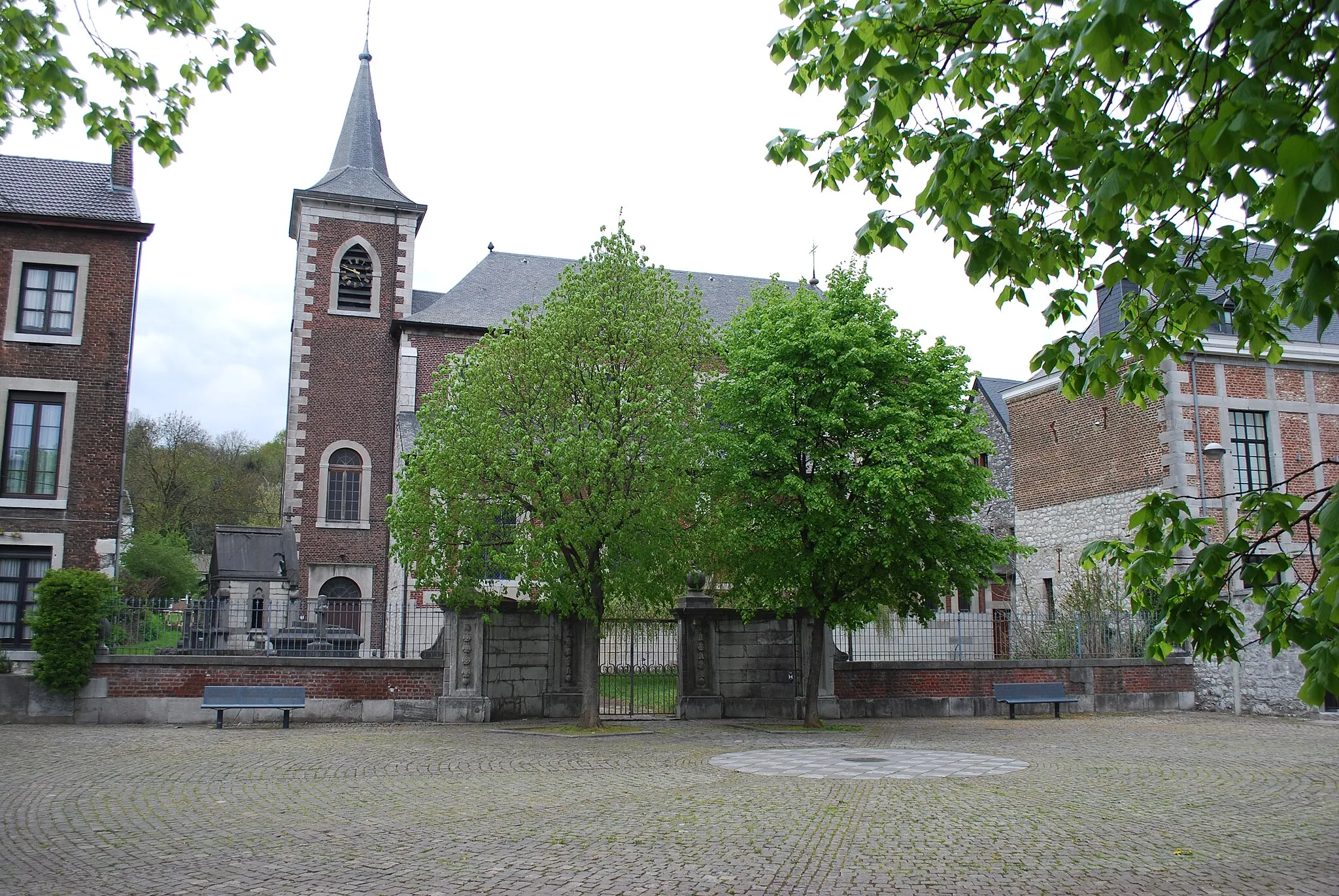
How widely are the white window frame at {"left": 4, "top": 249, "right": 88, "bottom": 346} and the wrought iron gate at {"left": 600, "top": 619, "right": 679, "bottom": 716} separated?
12.0m

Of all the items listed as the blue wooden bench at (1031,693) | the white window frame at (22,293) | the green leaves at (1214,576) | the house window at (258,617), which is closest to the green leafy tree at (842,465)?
the blue wooden bench at (1031,693)

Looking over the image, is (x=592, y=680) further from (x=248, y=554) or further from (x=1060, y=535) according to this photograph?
(x=1060, y=535)

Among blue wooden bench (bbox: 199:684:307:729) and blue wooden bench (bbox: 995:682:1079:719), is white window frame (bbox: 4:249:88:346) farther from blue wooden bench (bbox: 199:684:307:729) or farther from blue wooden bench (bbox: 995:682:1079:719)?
blue wooden bench (bbox: 995:682:1079:719)

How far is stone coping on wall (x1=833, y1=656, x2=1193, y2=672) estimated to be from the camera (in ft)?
66.7

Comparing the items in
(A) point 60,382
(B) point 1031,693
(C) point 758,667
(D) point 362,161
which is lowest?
(B) point 1031,693

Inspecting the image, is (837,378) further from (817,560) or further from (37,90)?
(37,90)

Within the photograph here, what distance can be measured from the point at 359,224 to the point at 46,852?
1073 inches

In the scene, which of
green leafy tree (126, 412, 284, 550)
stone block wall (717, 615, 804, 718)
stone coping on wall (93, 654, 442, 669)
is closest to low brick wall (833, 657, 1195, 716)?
stone block wall (717, 615, 804, 718)

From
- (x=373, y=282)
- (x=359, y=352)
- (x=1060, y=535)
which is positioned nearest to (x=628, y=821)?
(x=1060, y=535)

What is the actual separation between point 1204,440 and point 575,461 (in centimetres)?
1648

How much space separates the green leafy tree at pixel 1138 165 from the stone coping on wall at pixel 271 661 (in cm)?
1399

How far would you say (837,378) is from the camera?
692 inches

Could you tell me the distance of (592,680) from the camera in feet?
55.7

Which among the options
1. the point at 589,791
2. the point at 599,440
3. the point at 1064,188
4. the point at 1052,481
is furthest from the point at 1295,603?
the point at 1052,481
